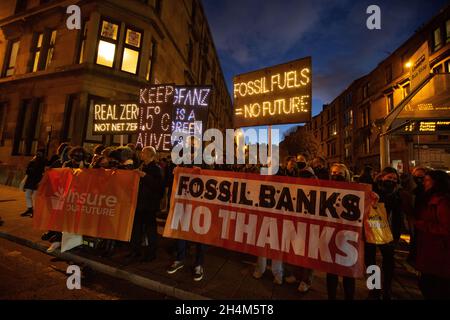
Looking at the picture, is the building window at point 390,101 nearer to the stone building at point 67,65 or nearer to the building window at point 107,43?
the stone building at point 67,65

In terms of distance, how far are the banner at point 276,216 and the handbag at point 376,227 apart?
3.7 inches

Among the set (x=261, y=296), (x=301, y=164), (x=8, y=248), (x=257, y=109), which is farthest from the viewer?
(x=257, y=109)

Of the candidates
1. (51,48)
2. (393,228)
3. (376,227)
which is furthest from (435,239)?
(51,48)

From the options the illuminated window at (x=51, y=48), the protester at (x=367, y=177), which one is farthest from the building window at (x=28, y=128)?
the protester at (x=367, y=177)

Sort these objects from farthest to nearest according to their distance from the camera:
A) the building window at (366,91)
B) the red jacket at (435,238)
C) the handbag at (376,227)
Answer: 1. the building window at (366,91)
2. the handbag at (376,227)
3. the red jacket at (435,238)

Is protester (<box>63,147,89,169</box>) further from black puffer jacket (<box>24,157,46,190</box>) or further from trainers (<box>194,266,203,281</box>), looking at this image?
trainers (<box>194,266,203,281</box>)

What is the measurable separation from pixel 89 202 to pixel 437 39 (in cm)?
2929

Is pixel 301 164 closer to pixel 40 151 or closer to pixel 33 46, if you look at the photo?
pixel 40 151

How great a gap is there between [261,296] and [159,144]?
15.6 feet

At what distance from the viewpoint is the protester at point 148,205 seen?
452 cm

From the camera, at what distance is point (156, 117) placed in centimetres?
695

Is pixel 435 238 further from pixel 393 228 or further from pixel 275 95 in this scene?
pixel 275 95
